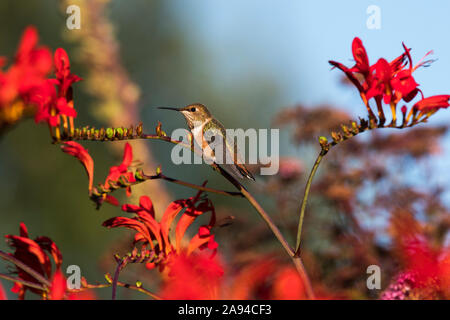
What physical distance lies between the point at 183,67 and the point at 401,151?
14.9ft

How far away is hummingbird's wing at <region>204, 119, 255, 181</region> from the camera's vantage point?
122 centimetres

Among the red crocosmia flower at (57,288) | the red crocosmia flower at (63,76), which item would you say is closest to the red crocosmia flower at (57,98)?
the red crocosmia flower at (63,76)

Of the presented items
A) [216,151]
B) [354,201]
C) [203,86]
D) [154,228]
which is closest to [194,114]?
[216,151]

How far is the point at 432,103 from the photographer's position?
78 cm

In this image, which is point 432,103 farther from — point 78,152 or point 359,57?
point 78,152

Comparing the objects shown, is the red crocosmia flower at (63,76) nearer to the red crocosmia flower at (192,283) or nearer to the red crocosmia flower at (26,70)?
the red crocosmia flower at (26,70)

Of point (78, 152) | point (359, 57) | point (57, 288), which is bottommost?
point (57, 288)

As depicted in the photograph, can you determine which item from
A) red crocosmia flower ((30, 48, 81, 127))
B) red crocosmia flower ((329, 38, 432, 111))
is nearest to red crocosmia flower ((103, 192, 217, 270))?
red crocosmia flower ((30, 48, 81, 127))

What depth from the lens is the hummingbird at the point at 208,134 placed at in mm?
1235

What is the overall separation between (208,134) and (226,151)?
0.49ft

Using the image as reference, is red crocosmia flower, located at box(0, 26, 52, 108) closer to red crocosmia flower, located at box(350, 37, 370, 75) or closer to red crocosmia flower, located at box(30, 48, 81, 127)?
red crocosmia flower, located at box(30, 48, 81, 127)

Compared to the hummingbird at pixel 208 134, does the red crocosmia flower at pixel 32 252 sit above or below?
below

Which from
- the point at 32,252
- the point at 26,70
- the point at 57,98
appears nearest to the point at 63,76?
the point at 57,98
